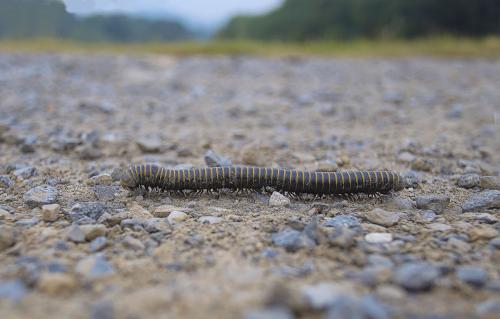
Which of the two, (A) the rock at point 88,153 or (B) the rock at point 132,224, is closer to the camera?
(B) the rock at point 132,224

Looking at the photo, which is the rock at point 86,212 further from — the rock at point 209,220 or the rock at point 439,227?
the rock at point 439,227

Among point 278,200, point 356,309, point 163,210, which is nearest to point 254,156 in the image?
point 278,200

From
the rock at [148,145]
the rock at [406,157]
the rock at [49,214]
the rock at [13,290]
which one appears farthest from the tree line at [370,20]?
the rock at [13,290]

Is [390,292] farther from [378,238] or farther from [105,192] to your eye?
[105,192]

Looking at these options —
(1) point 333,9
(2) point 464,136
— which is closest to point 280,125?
(2) point 464,136

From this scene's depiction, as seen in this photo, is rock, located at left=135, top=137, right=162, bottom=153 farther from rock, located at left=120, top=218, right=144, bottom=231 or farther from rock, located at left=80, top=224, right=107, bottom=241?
rock, located at left=80, top=224, right=107, bottom=241

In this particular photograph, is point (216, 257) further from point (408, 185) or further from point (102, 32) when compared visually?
point (102, 32)
